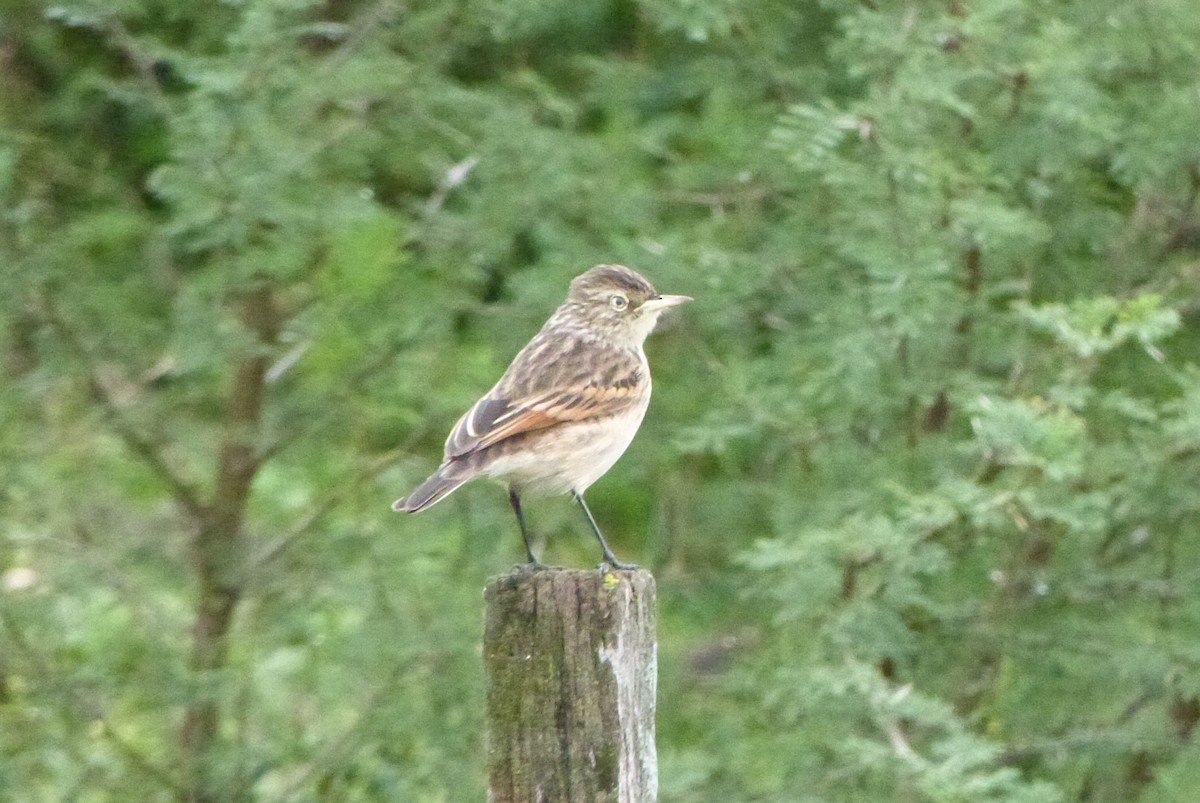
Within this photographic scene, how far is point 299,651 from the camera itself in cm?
869

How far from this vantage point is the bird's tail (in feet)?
18.5

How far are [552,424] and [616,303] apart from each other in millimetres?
1154

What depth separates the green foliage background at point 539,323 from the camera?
7.58m

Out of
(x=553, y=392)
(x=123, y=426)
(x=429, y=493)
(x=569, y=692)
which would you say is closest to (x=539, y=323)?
(x=123, y=426)

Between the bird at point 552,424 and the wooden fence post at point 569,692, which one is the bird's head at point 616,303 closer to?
the bird at point 552,424

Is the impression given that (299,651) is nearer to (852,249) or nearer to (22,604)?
(22,604)

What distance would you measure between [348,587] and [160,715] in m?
1.05

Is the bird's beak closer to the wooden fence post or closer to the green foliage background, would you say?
the green foliage background

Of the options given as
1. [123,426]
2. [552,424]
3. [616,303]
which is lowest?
[123,426]

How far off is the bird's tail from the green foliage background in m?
1.93

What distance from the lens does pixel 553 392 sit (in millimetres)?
6367

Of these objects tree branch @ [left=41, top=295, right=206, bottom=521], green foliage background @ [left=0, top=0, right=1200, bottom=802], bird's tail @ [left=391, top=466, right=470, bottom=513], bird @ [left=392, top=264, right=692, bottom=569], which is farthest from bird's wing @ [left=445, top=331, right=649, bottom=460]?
tree branch @ [left=41, top=295, right=206, bottom=521]

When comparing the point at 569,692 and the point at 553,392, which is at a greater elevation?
the point at 569,692

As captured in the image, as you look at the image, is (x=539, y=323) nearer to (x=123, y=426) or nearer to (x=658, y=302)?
(x=658, y=302)
